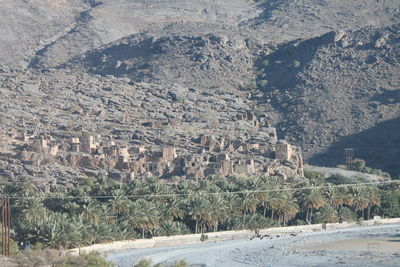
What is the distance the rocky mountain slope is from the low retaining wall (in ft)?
91.4

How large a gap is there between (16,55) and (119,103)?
5475 cm

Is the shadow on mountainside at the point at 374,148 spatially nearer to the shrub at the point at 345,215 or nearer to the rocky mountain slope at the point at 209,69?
the rocky mountain slope at the point at 209,69

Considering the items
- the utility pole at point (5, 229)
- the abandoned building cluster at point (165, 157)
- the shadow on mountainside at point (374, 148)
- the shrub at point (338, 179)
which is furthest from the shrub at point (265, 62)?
the utility pole at point (5, 229)

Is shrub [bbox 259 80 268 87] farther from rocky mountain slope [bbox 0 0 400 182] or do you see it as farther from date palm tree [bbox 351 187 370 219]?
date palm tree [bbox 351 187 370 219]

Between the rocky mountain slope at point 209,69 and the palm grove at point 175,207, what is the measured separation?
2513 cm

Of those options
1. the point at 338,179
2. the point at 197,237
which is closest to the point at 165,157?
the point at 338,179

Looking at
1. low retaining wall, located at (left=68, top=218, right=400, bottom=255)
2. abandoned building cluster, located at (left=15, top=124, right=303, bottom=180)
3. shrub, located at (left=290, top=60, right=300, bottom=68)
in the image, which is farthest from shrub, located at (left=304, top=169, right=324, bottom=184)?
shrub, located at (left=290, top=60, right=300, bottom=68)

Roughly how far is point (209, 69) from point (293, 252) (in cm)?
A: 7554

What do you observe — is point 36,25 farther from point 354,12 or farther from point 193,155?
point 193,155

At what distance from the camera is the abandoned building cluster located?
9088cm

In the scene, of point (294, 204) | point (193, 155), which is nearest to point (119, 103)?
point (193, 155)

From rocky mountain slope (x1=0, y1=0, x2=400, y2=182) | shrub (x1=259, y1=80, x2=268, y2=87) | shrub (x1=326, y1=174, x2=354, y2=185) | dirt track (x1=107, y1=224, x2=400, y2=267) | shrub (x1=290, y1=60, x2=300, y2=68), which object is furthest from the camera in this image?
shrub (x1=290, y1=60, x2=300, y2=68)

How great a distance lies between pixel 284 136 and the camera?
123 meters

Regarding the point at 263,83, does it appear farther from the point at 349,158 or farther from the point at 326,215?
the point at 326,215
